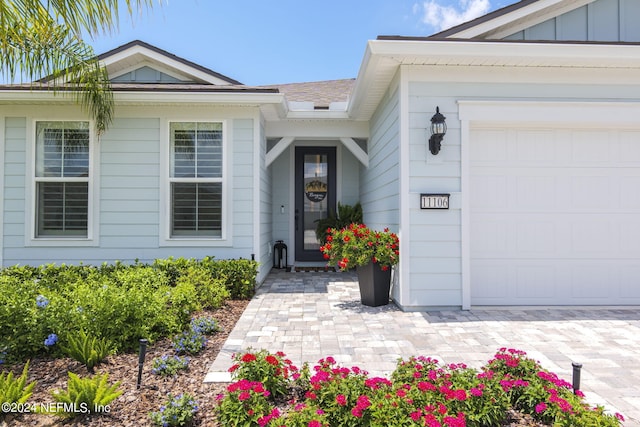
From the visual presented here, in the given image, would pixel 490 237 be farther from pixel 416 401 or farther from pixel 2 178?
pixel 2 178

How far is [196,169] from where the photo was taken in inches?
225

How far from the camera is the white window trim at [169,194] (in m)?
5.66

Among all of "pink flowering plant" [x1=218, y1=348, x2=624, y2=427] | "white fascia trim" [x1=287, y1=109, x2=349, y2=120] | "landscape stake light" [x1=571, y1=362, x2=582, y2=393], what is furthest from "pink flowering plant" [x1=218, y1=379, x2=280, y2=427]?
"white fascia trim" [x1=287, y1=109, x2=349, y2=120]

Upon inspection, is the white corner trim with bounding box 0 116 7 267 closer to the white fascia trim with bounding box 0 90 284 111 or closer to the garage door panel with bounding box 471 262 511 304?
the white fascia trim with bounding box 0 90 284 111

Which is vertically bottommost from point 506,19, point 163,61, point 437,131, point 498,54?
point 437,131

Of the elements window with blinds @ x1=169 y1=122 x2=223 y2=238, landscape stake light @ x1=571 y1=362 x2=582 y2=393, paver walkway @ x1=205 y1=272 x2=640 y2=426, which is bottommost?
paver walkway @ x1=205 y1=272 x2=640 y2=426

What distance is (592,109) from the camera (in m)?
4.54

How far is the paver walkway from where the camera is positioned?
9.22 feet

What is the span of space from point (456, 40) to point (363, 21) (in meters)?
4.77

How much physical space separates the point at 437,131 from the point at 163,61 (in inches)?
188

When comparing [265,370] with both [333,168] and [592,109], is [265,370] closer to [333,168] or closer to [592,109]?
[592,109]

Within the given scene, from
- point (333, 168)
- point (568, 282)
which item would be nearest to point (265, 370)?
point (568, 282)

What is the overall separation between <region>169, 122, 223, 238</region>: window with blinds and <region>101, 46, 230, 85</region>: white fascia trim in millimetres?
1150

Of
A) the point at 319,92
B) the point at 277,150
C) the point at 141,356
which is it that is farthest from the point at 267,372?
the point at 319,92
